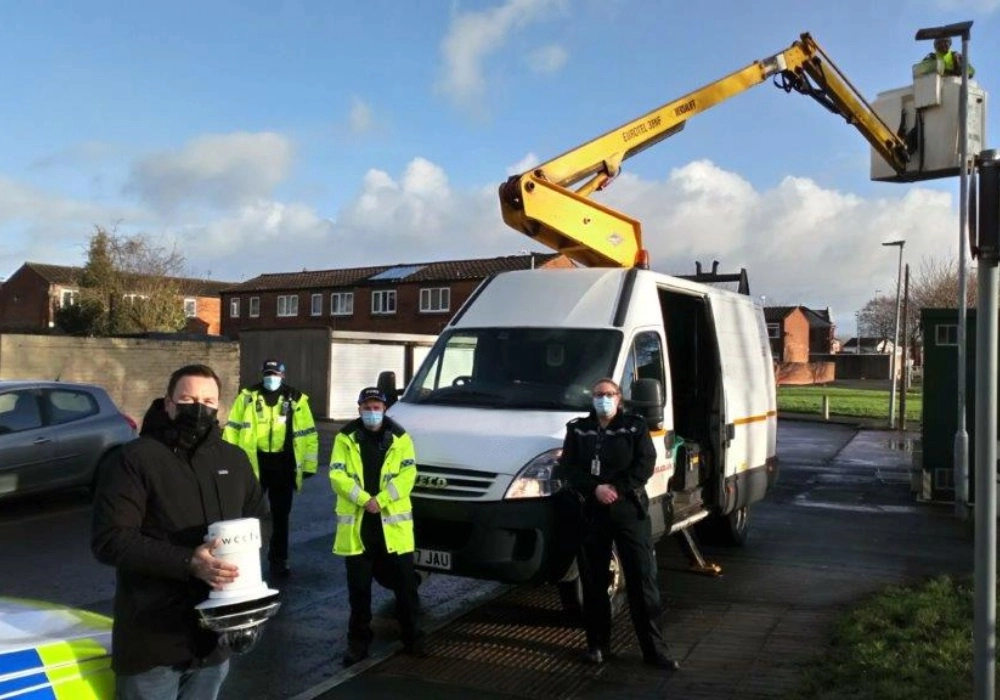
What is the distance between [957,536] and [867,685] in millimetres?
6438

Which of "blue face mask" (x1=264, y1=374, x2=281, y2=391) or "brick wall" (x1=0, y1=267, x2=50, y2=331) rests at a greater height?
"brick wall" (x1=0, y1=267, x2=50, y2=331)

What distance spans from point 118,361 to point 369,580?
15154 mm

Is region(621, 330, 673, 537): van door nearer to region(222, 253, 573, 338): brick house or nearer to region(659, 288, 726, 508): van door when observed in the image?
region(659, 288, 726, 508): van door

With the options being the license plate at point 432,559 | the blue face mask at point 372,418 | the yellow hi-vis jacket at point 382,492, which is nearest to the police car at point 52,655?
the yellow hi-vis jacket at point 382,492

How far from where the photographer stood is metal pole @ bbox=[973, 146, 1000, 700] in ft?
13.7

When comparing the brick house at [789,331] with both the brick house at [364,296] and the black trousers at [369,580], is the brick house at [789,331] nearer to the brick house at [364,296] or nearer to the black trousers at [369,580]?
the brick house at [364,296]

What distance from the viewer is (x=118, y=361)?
19.2 meters

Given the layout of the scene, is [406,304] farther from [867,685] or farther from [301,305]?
[867,685]

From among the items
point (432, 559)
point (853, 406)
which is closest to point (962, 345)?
point (432, 559)

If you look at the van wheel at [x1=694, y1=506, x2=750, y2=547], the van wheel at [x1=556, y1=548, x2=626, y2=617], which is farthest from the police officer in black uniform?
the van wheel at [x1=694, y1=506, x2=750, y2=547]

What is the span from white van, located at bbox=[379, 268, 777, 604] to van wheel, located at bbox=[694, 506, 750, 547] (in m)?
0.02

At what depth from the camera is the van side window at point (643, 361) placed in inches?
278

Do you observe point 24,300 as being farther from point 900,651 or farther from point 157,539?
point 157,539

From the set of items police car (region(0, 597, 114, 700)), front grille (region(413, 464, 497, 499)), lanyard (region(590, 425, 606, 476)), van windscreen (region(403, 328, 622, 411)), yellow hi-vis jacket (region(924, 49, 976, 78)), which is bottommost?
police car (region(0, 597, 114, 700))
